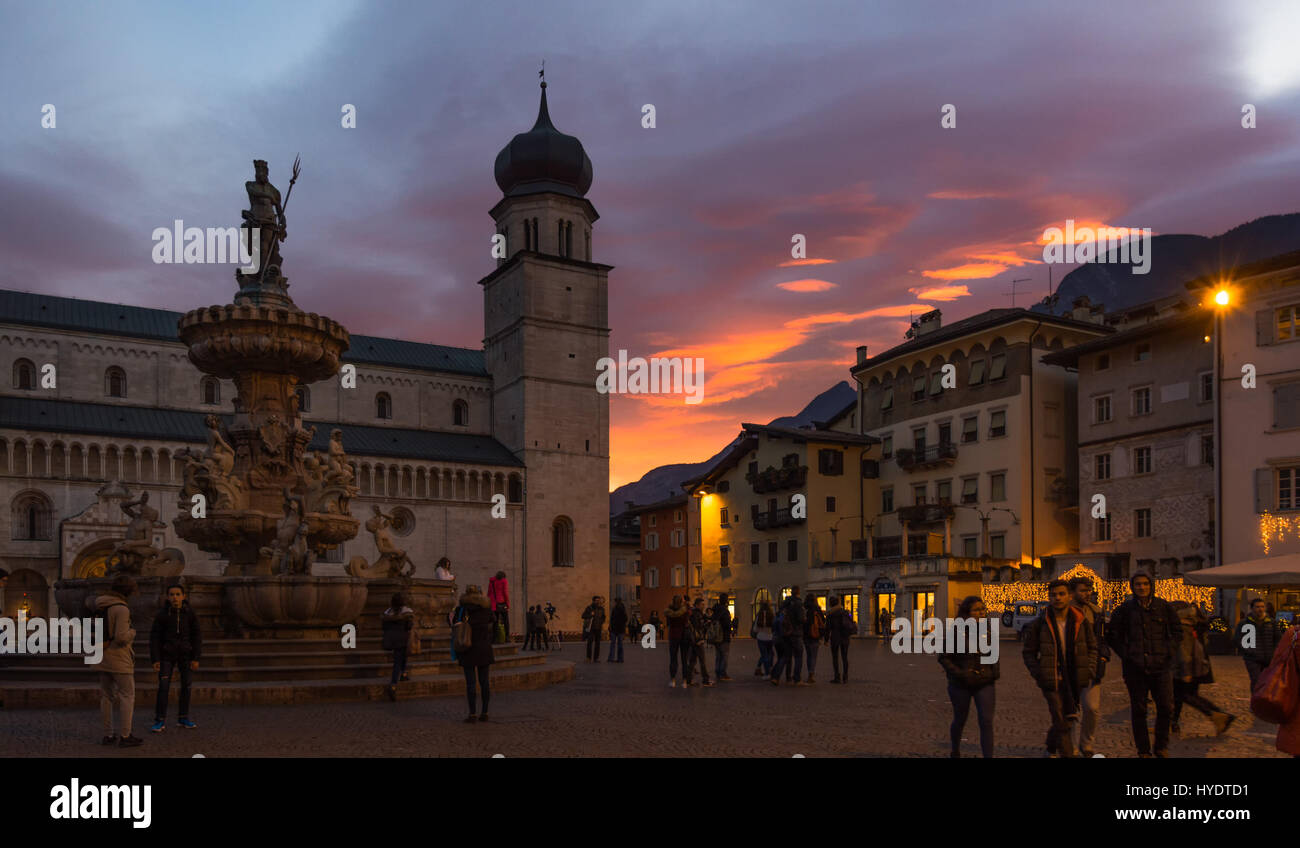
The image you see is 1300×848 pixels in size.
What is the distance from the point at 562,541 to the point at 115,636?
65736 mm

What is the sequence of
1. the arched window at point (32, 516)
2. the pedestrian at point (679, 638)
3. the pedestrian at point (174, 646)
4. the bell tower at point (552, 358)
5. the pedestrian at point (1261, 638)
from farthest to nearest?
the bell tower at point (552, 358)
the arched window at point (32, 516)
the pedestrian at point (679, 638)
the pedestrian at point (1261, 638)
the pedestrian at point (174, 646)

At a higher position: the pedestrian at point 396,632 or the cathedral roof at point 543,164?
the cathedral roof at point 543,164

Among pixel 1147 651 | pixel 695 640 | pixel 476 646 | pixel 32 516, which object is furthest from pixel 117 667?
pixel 32 516

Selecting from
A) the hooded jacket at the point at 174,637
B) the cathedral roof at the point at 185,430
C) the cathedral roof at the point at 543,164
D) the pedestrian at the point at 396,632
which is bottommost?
the pedestrian at the point at 396,632

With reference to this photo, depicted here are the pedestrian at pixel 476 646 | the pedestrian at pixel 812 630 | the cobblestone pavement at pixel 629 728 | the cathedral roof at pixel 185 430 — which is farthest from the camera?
the cathedral roof at pixel 185 430

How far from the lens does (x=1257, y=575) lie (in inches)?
914

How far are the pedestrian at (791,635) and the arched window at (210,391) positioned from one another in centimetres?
5736

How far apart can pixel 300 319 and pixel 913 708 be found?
14.1m

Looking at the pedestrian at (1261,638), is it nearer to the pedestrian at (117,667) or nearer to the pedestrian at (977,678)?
the pedestrian at (977,678)

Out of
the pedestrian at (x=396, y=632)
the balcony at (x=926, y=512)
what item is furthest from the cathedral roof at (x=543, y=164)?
the pedestrian at (x=396, y=632)

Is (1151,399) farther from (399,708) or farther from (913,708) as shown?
(399,708)

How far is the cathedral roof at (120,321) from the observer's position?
221 ft

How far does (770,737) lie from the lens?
13289 millimetres

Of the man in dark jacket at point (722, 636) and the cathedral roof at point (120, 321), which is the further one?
the cathedral roof at point (120, 321)
